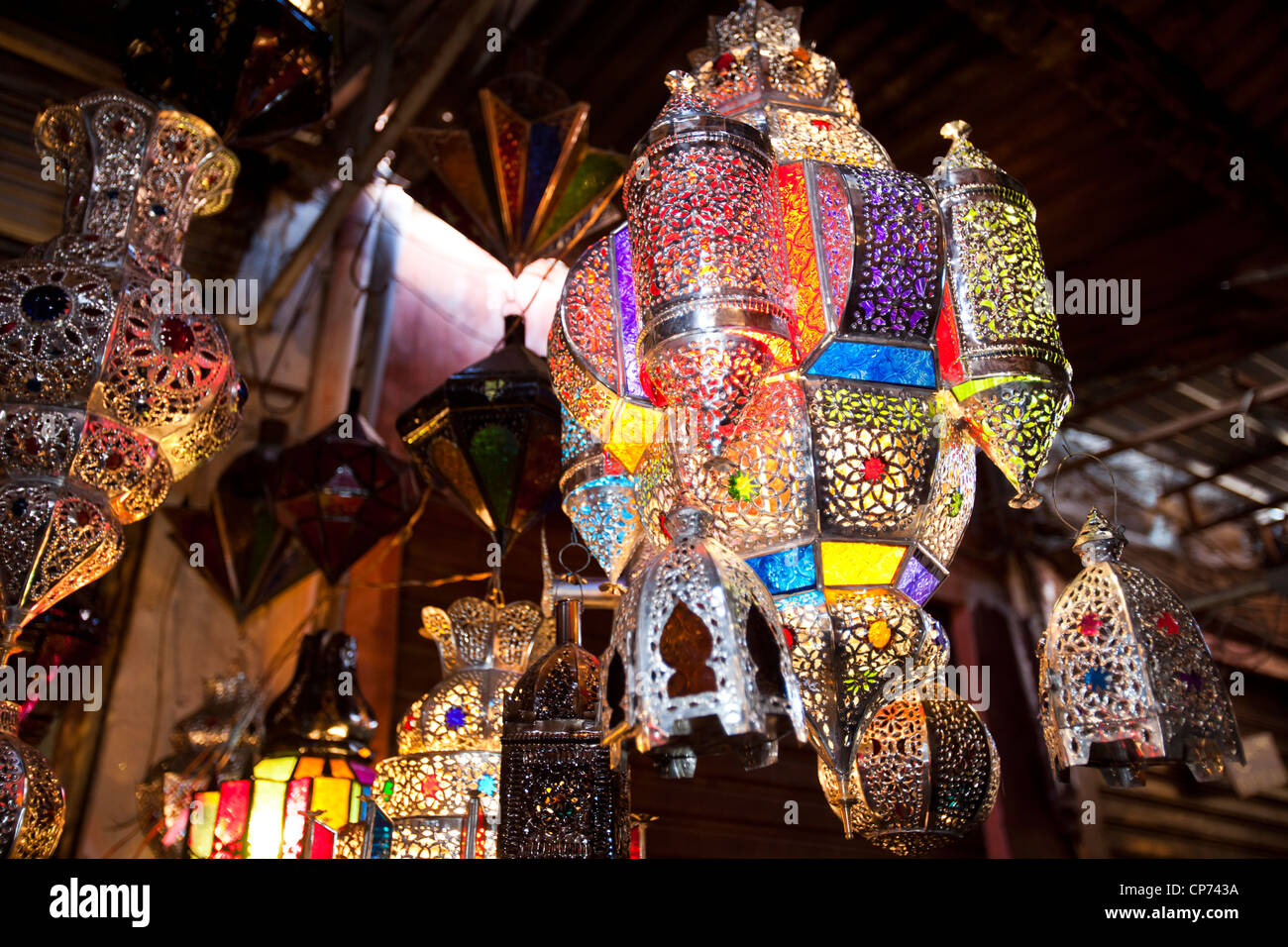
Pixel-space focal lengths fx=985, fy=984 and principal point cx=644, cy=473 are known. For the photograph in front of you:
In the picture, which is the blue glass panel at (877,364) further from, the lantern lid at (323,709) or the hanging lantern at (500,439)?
the lantern lid at (323,709)

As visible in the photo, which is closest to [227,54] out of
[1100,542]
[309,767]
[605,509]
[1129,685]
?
[605,509]

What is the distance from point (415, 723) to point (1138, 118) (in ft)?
7.37

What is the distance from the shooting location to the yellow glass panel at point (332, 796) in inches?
77.7

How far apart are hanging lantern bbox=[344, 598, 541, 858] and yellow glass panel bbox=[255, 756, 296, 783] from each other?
18.6 inches

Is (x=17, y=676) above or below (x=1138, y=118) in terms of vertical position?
below

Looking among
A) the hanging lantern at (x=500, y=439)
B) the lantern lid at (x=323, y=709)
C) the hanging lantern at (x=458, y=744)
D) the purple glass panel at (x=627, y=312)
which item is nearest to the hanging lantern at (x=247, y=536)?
the lantern lid at (x=323, y=709)

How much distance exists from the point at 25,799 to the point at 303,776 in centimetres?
81

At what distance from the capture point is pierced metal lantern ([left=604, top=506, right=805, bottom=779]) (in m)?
0.80

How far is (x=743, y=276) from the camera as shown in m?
0.98

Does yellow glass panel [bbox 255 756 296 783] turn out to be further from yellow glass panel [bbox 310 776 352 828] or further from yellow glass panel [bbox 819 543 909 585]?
yellow glass panel [bbox 819 543 909 585]

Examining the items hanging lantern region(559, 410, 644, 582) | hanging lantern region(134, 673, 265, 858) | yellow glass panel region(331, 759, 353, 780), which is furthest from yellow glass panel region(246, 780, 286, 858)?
hanging lantern region(559, 410, 644, 582)

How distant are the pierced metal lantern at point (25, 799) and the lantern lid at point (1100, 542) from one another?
1.33 meters
